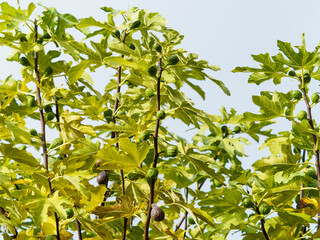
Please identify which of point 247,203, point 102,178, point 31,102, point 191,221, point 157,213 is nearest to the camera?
point 157,213

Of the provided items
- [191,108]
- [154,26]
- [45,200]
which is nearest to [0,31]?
[154,26]

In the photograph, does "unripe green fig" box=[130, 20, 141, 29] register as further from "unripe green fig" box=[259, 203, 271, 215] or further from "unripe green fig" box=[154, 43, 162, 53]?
"unripe green fig" box=[259, 203, 271, 215]

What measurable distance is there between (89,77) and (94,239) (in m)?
1.09

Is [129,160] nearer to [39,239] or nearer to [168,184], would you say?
[168,184]

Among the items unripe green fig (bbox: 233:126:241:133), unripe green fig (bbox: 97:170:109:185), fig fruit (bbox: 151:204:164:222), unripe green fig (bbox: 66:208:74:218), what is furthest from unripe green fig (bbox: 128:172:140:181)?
unripe green fig (bbox: 233:126:241:133)

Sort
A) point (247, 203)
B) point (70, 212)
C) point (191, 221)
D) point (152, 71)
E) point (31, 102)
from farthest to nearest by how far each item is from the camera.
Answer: point (191, 221) → point (31, 102) → point (247, 203) → point (70, 212) → point (152, 71)

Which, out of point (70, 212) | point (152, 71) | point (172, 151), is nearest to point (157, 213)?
point (172, 151)

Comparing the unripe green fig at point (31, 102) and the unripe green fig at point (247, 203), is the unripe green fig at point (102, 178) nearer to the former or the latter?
the unripe green fig at point (31, 102)

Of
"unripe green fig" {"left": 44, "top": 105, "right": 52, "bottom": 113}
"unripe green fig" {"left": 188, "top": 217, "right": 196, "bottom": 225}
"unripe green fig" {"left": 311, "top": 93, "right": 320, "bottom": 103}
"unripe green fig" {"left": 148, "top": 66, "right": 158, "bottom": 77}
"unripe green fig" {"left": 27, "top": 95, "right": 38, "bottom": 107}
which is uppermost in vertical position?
"unripe green fig" {"left": 148, "top": 66, "right": 158, "bottom": 77}

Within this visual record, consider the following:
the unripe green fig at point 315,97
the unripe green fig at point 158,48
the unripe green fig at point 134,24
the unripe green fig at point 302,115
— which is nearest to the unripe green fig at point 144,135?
the unripe green fig at point 158,48

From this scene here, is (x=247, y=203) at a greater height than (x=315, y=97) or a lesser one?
lesser

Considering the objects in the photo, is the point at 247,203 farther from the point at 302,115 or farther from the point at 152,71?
the point at 152,71

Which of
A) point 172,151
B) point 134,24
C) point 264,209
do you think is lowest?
point 264,209

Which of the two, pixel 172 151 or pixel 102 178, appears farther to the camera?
pixel 102 178
